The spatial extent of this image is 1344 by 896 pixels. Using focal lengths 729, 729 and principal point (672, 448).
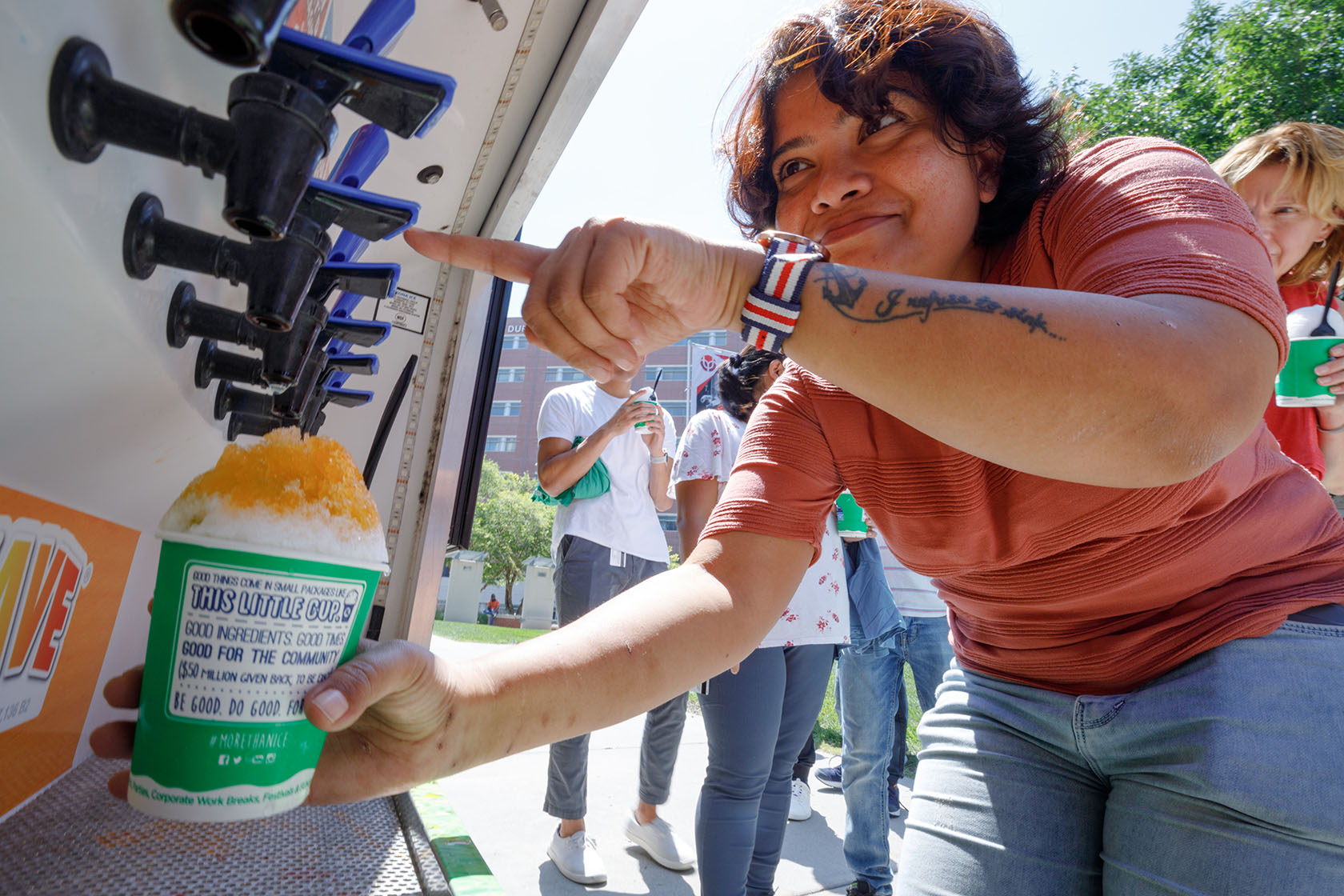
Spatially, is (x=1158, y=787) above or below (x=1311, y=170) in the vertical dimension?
below

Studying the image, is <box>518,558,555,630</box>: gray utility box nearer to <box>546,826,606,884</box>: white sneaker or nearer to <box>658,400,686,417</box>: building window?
<box>546,826,606,884</box>: white sneaker

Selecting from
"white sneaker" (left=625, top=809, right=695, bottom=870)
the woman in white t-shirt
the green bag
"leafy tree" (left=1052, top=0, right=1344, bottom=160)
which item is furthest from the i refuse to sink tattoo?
"leafy tree" (left=1052, top=0, right=1344, bottom=160)

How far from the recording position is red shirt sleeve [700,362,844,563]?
4.33ft

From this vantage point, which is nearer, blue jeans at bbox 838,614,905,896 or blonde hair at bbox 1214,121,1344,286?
blonde hair at bbox 1214,121,1344,286

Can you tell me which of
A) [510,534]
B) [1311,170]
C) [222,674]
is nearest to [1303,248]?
[1311,170]

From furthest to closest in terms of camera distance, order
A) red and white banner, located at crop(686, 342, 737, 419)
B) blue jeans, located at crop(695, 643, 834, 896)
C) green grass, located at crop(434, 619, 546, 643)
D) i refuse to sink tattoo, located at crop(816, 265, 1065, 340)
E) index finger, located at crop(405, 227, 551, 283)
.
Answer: green grass, located at crop(434, 619, 546, 643) → red and white banner, located at crop(686, 342, 737, 419) → blue jeans, located at crop(695, 643, 834, 896) → index finger, located at crop(405, 227, 551, 283) → i refuse to sink tattoo, located at crop(816, 265, 1065, 340)

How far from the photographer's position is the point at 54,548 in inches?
33.4

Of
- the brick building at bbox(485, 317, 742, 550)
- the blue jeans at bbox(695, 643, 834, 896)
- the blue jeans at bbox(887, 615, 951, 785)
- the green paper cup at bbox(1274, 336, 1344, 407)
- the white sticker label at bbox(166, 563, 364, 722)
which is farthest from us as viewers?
the brick building at bbox(485, 317, 742, 550)

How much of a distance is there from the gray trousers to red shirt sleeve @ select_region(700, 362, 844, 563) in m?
1.64

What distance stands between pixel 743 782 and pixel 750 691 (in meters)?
0.27

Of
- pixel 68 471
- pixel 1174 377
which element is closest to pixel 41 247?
pixel 68 471

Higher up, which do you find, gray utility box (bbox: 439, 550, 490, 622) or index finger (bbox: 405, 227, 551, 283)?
index finger (bbox: 405, 227, 551, 283)

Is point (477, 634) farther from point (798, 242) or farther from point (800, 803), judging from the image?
point (798, 242)

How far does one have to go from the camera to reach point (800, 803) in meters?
3.75
